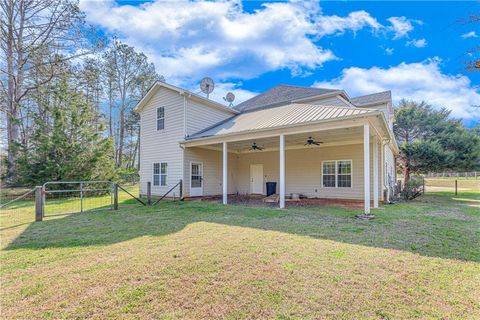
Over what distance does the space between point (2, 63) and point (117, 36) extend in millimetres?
9818

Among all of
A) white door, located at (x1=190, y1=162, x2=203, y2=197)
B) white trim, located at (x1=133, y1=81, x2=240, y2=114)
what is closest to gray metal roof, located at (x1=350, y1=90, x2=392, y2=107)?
white trim, located at (x1=133, y1=81, x2=240, y2=114)

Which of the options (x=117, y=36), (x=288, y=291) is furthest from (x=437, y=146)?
(x=117, y=36)

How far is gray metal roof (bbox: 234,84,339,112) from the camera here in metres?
16.3

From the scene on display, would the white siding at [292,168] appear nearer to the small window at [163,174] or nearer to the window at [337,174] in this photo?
the window at [337,174]

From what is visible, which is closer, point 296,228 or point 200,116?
point 296,228

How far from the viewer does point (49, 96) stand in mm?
17734

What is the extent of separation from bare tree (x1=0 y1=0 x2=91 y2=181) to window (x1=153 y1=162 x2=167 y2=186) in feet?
30.0

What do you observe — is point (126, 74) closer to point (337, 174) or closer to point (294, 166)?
point (294, 166)

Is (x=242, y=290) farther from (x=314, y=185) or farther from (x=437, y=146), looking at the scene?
(x=437, y=146)

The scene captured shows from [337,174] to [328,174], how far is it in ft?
1.47

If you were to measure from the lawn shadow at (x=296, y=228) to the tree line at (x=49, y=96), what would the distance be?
24.3 ft

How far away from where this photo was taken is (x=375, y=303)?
266 centimetres

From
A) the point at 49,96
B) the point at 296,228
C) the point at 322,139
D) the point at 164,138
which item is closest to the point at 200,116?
the point at 164,138

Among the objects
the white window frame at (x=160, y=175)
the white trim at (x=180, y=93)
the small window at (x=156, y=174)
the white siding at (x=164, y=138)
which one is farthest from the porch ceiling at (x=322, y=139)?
the small window at (x=156, y=174)
